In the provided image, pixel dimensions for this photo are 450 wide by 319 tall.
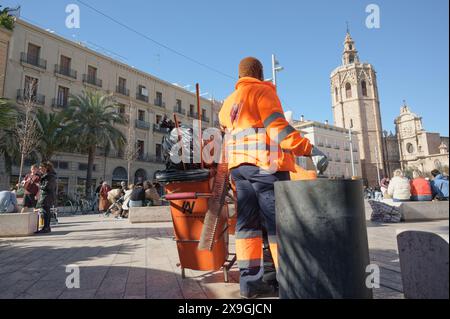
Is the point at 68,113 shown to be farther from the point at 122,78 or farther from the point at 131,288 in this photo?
the point at 131,288

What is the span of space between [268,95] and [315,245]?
4.41 feet

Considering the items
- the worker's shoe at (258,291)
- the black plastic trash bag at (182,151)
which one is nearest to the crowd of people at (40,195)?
the black plastic trash bag at (182,151)

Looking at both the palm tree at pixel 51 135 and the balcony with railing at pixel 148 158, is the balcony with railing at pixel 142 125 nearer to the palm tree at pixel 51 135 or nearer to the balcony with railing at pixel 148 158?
the balcony with railing at pixel 148 158

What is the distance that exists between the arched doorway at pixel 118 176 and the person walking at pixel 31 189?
23510 mm

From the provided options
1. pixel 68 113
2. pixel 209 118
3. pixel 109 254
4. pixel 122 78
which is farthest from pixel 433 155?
pixel 109 254

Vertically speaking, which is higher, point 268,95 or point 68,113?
point 68,113

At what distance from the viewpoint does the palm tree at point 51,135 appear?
21703 millimetres

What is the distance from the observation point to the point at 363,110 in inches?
2625

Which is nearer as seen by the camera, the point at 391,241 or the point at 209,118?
the point at 391,241

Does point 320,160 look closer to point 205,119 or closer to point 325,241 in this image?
point 325,241

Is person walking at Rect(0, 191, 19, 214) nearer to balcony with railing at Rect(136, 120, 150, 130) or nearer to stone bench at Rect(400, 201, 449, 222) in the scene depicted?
stone bench at Rect(400, 201, 449, 222)
